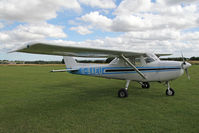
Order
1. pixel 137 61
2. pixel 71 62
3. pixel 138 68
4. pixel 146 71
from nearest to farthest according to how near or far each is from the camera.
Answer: pixel 146 71 < pixel 138 68 < pixel 137 61 < pixel 71 62

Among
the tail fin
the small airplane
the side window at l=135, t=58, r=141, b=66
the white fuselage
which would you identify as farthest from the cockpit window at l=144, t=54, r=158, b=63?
the tail fin

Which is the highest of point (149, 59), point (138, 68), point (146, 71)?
point (149, 59)

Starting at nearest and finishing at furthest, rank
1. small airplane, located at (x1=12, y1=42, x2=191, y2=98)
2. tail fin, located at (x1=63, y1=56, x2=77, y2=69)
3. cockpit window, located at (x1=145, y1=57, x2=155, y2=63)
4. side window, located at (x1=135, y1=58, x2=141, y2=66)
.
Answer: small airplane, located at (x1=12, y1=42, x2=191, y2=98) → cockpit window, located at (x1=145, y1=57, x2=155, y2=63) → side window, located at (x1=135, y1=58, x2=141, y2=66) → tail fin, located at (x1=63, y1=56, x2=77, y2=69)

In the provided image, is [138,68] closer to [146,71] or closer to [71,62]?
[146,71]

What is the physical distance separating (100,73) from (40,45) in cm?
533

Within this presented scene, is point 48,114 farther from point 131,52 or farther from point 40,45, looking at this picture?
point 131,52

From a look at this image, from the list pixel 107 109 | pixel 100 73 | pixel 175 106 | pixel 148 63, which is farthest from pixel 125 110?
pixel 100 73

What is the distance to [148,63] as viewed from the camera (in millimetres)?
7562

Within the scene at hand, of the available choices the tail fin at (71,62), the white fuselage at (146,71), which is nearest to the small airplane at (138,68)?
the white fuselage at (146,71)

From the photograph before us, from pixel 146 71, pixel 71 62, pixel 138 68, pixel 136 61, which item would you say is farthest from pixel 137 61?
pixel 71 62

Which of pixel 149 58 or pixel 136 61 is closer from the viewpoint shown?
pixel 149 58

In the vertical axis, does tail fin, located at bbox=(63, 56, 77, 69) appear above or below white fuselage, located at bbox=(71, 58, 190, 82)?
above

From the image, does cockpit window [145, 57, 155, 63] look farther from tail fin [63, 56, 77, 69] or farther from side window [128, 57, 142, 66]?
tail fin [63, 56, 77, 69]

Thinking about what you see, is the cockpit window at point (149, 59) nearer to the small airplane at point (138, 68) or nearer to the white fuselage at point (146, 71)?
the small airplane at point (138, 68)
